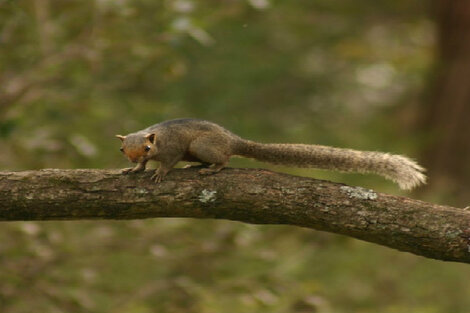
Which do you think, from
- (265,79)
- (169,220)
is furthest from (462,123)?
(169,220)

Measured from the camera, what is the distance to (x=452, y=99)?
11.3m

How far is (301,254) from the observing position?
7.51 meters

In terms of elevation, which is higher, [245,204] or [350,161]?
[350,161]

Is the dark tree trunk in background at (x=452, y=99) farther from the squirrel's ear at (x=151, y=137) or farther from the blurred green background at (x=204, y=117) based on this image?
the squirrel's ear at (x=151, y=137)

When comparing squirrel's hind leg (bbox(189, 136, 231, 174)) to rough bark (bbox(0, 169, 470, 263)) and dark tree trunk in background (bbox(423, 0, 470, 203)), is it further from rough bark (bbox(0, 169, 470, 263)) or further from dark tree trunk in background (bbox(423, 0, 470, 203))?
dark tree trunk in background (bbox(423, 0, 470, 203))

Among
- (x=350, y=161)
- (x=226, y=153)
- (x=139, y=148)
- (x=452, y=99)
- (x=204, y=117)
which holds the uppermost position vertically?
(x=452, y=99)

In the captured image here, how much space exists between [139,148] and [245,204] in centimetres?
101

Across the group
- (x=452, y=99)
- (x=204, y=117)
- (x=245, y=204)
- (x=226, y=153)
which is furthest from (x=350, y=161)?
(x=452, y=99)

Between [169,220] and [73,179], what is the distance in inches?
123

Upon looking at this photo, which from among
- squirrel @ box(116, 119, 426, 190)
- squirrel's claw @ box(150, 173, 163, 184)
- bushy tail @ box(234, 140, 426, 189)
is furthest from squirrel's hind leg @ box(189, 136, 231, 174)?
squirrel's claw @ box(150, 173, 163, 184)

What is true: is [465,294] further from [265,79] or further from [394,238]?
[394,238]

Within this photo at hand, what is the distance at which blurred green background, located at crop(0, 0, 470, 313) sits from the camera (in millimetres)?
5953

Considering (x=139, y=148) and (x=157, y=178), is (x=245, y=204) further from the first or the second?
(x=139, y=148)

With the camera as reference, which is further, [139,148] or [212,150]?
[212,150]
